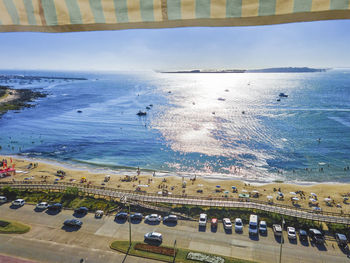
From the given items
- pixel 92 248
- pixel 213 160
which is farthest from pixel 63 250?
pixel 213 160

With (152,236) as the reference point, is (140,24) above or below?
above

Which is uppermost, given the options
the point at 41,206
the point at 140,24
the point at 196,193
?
the point at 140,24

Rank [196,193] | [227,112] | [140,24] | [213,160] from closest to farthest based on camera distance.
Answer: [140,24] < [196,193] < [213,160] < [227,112]

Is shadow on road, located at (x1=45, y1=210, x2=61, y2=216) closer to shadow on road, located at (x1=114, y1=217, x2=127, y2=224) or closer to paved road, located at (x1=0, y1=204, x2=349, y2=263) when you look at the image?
paved road, located at (x1=0, y1=204, x2=349, y2=263)

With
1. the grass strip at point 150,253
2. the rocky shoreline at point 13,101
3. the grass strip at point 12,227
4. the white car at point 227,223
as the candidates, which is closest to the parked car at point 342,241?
the grass strip at point 150,253

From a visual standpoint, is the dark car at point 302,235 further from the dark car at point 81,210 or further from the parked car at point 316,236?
the dark car at point 81,210

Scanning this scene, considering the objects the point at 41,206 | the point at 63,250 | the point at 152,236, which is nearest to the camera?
the point at 63,250

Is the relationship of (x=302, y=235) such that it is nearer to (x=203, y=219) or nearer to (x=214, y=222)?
(x=214, y=222)

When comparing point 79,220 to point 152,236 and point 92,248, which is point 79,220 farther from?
point 152,236
